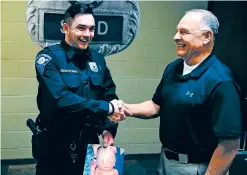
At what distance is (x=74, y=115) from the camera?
2.27m

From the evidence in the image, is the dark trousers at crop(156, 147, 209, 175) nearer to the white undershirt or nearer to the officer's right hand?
the officer's right hand

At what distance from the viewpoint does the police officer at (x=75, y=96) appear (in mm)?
2209

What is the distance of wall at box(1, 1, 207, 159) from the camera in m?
3.15

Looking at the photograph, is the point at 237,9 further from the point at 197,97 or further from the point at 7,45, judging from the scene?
the point at 7,45

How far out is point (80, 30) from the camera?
229 cm

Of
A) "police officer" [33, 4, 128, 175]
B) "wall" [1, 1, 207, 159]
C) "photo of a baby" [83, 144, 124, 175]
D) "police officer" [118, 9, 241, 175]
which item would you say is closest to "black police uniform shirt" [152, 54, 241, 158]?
"police officer" [118, 9, 241, 175]

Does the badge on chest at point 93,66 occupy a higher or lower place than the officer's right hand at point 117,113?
higher

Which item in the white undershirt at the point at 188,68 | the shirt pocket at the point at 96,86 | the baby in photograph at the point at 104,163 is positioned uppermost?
the white undershirt at the point at 188,68

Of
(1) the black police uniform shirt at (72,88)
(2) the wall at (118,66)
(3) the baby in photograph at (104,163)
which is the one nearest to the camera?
(3) the baby in photograph at (104,163)

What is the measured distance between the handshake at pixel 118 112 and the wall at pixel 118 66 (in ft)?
3.63

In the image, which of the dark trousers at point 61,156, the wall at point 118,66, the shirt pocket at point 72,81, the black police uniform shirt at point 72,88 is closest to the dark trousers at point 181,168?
the black police uniform shirt at point 72,88

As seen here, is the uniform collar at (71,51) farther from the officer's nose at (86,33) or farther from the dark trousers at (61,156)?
the dark trousers at (61,156)

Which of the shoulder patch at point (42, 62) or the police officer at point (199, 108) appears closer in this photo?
the police officer at point (199, 108)

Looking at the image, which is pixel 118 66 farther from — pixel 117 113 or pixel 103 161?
pixel 103 161
